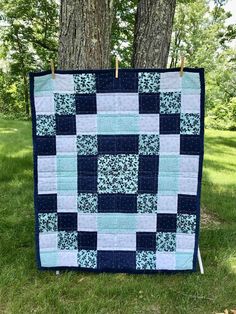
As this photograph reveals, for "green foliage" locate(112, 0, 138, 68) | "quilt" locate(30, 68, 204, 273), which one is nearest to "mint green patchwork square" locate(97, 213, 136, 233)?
"quilt" locate(30, 68, 204, 273)

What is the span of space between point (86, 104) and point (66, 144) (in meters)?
0.31

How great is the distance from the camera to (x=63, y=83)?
107 inches

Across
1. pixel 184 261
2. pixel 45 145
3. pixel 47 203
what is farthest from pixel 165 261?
pixel 45 145

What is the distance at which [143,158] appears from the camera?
2795mm

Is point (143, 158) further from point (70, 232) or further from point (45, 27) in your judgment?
point (45, 27)

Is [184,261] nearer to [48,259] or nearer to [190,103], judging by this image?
[48,259]

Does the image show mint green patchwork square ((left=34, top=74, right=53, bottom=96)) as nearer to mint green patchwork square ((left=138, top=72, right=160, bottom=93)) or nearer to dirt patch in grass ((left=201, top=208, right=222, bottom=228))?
mint green patchwork square ((left=138, top=72, right=160, bottom=93))

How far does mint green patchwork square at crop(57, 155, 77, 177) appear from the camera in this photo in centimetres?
280

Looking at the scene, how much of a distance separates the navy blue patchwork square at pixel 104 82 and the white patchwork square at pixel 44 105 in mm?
333

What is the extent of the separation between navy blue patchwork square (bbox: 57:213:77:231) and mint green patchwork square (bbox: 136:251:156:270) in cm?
51

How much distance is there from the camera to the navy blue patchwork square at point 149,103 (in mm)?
2707

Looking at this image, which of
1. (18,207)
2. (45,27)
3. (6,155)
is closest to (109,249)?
(18,207)

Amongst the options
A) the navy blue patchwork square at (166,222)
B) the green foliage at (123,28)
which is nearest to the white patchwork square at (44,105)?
the navy blue patchwork square at (166,222)

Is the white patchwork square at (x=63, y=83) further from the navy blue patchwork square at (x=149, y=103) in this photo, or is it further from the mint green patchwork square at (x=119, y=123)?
the navy blue patchwork square at (x=149, y=103)
